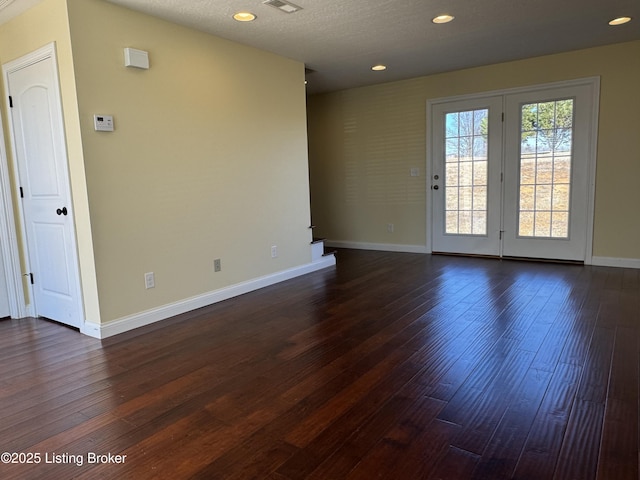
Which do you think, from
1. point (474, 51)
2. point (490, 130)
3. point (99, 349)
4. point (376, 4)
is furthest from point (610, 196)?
point (99, 349)

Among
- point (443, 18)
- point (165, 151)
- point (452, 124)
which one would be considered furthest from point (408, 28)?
point (165, 151)

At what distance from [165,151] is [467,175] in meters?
3.90

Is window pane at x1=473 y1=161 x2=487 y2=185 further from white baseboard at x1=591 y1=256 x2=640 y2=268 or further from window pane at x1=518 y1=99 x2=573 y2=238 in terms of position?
white baseboard at x1=591 y1=256 x2=640 y2=268

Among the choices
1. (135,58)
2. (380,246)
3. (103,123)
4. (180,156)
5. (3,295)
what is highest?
(135,58)

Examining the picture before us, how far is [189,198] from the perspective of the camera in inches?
145

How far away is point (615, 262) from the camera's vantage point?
4.85m

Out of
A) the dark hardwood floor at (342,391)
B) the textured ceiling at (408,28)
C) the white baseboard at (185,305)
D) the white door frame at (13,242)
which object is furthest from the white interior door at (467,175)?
the white door frame at (13,242)

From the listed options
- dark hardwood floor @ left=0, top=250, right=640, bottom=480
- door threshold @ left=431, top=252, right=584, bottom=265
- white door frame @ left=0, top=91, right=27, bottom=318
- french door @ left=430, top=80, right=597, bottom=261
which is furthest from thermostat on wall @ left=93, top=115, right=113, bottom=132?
door threshold @ left=431, top=252, right=584, bottom=265

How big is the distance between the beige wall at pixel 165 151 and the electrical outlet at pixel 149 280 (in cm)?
4

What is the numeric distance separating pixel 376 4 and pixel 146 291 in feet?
9.51

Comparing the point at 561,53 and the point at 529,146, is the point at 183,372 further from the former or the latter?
the point at 561,53

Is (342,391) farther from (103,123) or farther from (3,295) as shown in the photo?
(3,295)

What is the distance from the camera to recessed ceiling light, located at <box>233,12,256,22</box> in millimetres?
3344

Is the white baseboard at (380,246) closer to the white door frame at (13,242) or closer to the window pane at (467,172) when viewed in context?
the window pane at (467,172)
